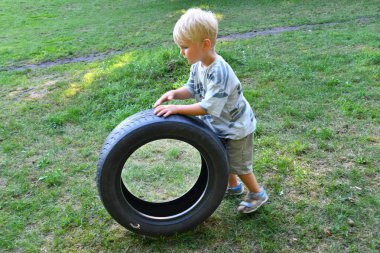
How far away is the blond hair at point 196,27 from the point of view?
249 cm

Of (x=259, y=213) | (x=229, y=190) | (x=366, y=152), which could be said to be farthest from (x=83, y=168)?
(x=366, y=152)

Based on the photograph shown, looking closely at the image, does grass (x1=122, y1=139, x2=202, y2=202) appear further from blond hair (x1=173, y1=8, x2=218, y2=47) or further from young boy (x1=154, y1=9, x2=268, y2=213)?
blond hair (x1=173, y1=8, x2=218, y2=47)

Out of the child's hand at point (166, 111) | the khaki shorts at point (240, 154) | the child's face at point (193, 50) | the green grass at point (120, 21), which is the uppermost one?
the child's face at point (193, 50)

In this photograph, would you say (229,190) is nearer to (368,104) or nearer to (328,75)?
(368,104)

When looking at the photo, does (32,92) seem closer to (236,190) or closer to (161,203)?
(161,203)

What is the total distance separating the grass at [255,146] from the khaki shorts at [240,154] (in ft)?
1.38

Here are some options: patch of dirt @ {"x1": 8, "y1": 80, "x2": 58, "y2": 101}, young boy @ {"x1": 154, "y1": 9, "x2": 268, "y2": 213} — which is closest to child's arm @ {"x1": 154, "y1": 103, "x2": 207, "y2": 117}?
young boy @ {"x1": 154, "y1": 9, "x2": 268, "y2": 213}

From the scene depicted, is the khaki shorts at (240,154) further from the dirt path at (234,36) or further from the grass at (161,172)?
the dirt path at (234,36)

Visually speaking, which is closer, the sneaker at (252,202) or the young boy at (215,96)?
the young boy at (215,96)

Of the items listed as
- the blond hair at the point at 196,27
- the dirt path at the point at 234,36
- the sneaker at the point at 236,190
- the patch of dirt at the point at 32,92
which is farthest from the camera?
the dirt path at the point at 234,36

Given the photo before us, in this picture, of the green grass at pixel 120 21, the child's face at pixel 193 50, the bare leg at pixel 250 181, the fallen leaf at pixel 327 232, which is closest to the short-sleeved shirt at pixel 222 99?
the child's face at pixel 193 50

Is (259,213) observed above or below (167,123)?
below

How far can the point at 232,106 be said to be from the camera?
275cm

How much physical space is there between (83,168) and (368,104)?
354 centimetres
